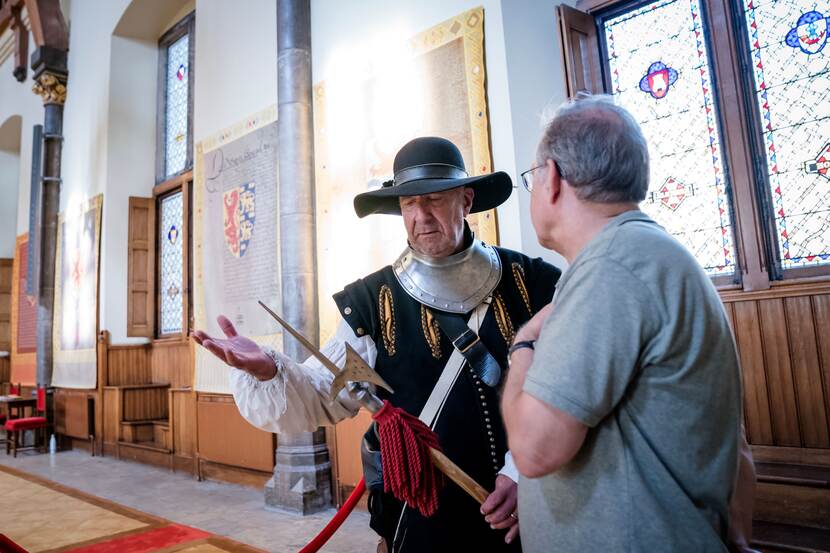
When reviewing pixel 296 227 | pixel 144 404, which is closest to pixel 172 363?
pixel 144 404

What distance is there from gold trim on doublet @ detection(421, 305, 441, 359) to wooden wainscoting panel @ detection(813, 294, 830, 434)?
2398 millimetres

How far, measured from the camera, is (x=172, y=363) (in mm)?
6852

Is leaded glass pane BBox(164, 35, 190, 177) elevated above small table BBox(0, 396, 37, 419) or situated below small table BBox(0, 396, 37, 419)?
above

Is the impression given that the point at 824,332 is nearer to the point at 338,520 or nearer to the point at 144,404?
the point at 338,520

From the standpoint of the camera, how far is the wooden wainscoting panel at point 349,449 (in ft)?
12.6

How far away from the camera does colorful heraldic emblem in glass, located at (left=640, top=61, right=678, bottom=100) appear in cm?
342

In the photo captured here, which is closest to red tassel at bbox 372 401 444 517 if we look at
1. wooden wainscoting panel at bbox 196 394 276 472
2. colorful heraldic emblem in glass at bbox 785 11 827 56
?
colorful heraldic emblem in glass at bbox 785 11 827 56

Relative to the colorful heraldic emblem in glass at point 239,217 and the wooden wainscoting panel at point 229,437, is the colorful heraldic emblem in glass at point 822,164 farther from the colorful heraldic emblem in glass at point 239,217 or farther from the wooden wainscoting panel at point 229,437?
the wooden wainscoting panel at point 229,437

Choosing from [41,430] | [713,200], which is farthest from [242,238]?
[41,430]

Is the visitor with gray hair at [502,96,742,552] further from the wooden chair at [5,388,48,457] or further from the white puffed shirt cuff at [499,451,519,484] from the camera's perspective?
the wooden chair at [5,388,48,457]

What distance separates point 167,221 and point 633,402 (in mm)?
7466

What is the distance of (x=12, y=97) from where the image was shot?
34.8 ft

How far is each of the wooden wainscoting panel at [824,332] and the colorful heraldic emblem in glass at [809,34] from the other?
53.2 inches

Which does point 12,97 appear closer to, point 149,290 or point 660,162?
point 149,290
